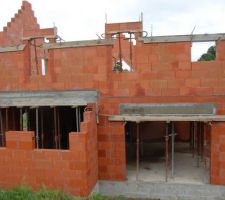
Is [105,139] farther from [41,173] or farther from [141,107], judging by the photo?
[41,173]

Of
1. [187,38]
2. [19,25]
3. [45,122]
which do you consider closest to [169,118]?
[187,38]

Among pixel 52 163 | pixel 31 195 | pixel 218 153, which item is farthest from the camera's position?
pixel 218 153

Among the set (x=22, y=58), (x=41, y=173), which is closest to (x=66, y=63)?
(x=22, y=58)

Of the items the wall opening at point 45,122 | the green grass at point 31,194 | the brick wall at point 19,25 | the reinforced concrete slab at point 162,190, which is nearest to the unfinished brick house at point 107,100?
the reinforced concrete slab at point 162,190

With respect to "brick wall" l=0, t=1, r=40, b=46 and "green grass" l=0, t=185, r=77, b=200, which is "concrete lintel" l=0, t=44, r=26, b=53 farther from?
"green grass" l=0, t=185, r=77, b=200

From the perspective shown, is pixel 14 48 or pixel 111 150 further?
pixel 14 48

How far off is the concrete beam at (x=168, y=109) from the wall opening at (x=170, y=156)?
465 mm

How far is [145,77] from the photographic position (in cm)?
911

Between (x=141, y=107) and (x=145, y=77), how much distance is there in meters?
0.90

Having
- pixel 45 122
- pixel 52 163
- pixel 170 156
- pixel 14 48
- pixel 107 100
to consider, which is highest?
pixel 14 48

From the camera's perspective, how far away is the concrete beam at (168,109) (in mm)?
8844

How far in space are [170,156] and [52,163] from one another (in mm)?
5715

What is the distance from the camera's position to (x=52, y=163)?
802 centimetres

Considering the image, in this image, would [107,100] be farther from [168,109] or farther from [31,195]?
[31,195]
